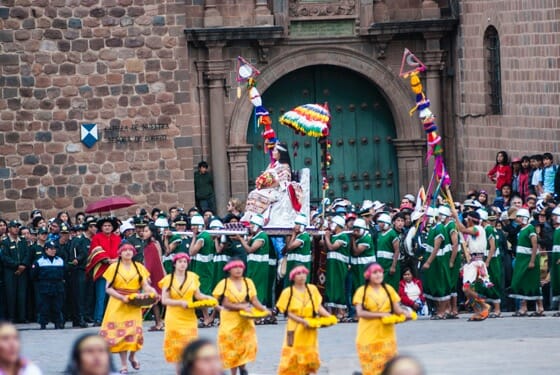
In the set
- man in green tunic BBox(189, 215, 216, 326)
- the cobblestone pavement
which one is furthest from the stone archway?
the cobblestone pavement

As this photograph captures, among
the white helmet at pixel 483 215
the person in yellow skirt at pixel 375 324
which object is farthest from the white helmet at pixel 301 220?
the person in yellow skirt at pixel 375 324

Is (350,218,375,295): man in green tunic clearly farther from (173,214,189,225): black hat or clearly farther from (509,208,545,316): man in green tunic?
(173,214,189,225): black hat

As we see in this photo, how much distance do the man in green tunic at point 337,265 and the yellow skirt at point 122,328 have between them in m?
5.83

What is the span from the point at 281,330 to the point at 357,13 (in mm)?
11286

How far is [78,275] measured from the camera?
90.2ft

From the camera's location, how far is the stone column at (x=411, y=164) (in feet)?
115

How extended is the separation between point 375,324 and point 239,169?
16.3 meters

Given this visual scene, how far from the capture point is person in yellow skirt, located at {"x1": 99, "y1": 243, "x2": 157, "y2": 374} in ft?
68.3

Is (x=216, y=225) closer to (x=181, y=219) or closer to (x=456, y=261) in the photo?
(x=181, y=219)

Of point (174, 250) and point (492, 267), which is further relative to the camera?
point (174, 250)

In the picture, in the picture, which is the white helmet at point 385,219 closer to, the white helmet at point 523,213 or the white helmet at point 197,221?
the white helmet at point 523,213

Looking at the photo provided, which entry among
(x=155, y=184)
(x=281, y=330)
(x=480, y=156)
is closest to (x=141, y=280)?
(x=281, y=330)

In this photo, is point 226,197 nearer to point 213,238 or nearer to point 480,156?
point 480,156

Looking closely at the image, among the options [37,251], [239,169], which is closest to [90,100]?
[239,169]
